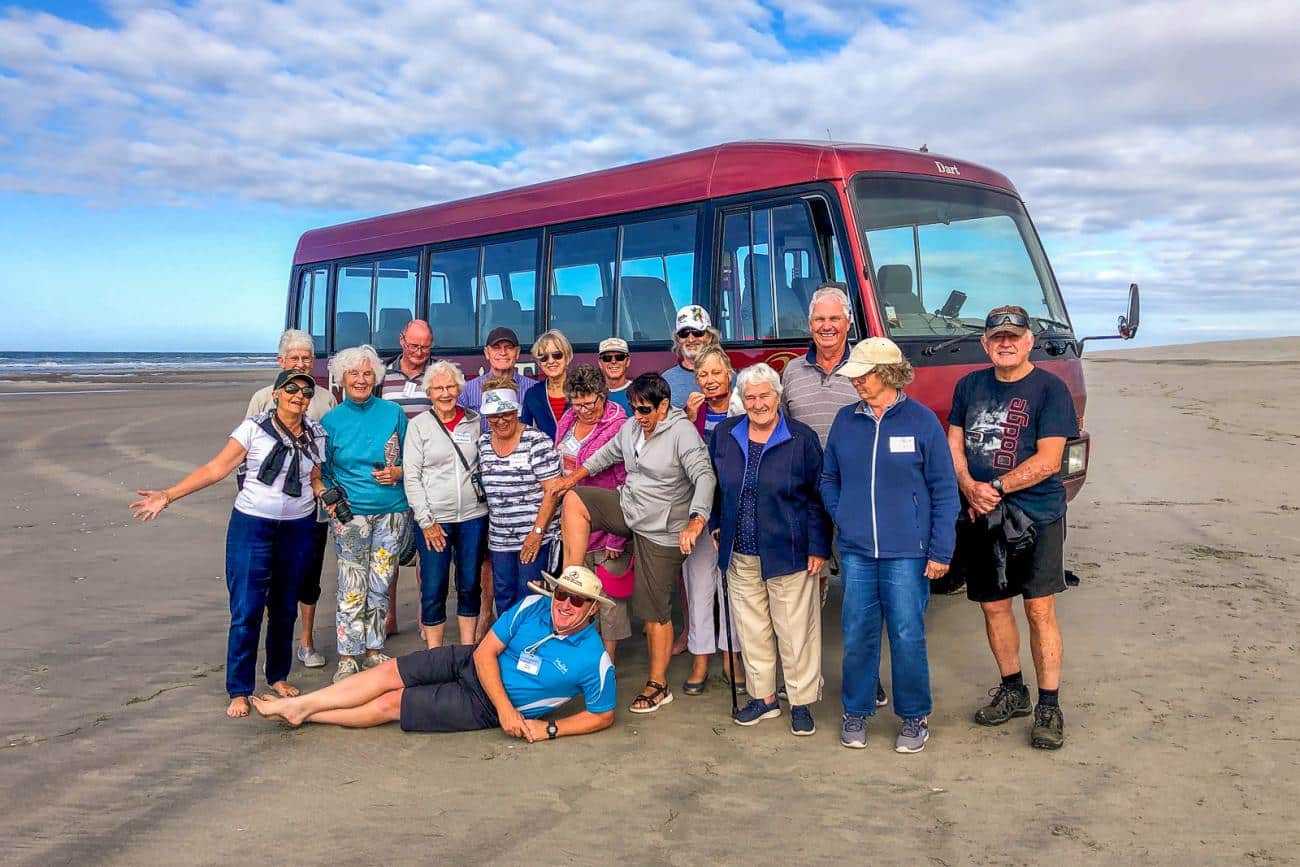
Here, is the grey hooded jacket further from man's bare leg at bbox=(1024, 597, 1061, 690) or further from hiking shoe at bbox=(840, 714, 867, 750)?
man's bare leg at bbox=(1024, 597, 1061, 690)

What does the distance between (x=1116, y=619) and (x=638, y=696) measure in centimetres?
349

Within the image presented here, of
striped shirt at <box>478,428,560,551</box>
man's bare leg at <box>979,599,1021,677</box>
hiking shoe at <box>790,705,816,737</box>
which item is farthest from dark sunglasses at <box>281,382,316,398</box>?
man's bare leg at <box>979,599,1021,677</box>

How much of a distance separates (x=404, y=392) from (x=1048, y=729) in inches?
215

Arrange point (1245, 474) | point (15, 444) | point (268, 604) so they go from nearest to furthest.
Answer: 1. point (268, 604)
2. point (1245, 474)
3. point (15, 444)

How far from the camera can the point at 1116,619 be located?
7.10 metres

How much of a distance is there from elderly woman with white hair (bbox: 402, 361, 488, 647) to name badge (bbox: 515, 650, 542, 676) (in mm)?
962

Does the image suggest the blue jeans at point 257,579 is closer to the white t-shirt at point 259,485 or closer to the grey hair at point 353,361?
the white t-shirt at point 259,485

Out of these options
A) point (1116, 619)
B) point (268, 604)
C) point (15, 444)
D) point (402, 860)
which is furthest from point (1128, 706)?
point (15, 444)

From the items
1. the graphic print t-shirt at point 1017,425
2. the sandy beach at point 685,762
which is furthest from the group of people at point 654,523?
the sandy beach at point 685,762

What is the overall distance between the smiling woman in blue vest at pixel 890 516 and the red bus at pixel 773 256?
5.18ft

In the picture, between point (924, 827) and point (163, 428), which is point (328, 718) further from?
point (163, 428)

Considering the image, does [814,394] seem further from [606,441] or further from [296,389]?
[296,389]

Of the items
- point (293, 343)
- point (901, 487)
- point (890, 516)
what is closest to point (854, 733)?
point (890, 516)

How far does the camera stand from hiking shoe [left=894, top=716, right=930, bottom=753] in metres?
5.00
